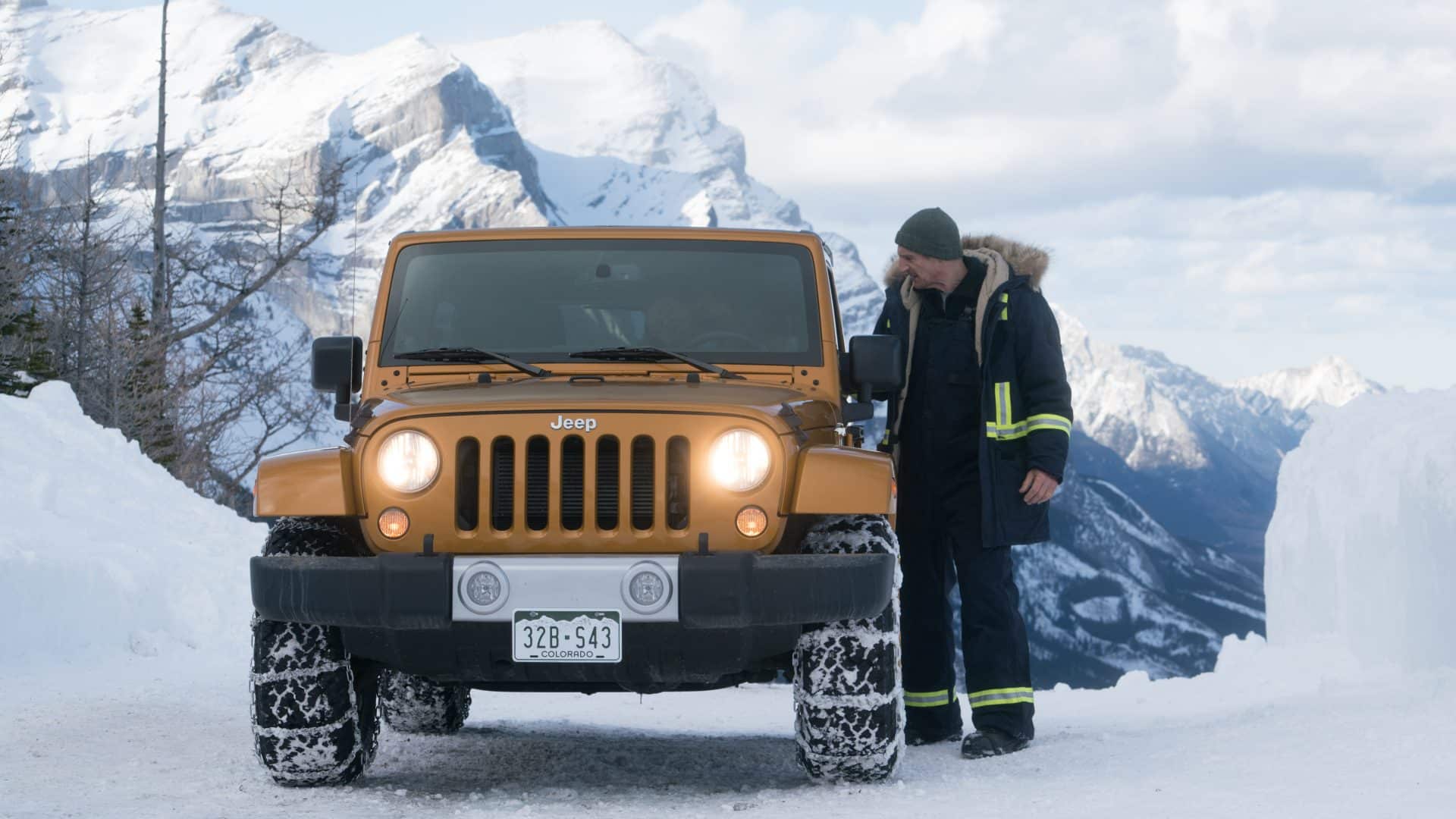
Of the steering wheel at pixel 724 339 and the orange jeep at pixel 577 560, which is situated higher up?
the steering wheel at pixel 724 339

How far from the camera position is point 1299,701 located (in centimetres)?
770

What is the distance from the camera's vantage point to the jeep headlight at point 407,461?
201 inches

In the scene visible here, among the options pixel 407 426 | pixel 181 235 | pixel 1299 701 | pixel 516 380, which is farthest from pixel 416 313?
pixel 181 235

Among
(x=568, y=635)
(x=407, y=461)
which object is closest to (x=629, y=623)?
(x=568, y=635)

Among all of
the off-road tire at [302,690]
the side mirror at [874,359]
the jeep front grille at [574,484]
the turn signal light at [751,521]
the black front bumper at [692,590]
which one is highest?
the side mirror at [874,359]

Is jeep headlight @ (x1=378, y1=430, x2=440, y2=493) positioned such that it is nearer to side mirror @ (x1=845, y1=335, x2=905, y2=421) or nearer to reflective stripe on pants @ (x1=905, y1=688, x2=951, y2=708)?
side mirror @ (x1=845, y1=335, x2=905, y2=421)

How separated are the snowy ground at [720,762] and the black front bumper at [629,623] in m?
0.45

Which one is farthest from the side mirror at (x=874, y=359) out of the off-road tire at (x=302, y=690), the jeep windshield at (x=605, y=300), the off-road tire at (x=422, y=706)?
the off-road tire at (x=422, y=706)

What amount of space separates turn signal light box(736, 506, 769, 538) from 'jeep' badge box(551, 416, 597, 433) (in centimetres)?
54

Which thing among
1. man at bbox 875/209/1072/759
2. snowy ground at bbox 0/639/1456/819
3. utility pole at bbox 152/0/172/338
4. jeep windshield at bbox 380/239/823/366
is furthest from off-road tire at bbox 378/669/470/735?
utility pole at bbox 152/0/172/338

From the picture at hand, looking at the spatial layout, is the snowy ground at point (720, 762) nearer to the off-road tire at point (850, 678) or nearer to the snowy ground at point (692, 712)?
the snowy ground at point (692, 712)

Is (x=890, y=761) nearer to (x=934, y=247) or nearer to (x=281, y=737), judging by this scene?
(x=281, y=737)

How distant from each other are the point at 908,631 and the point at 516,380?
2369 mm

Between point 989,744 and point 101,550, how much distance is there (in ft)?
25.2
